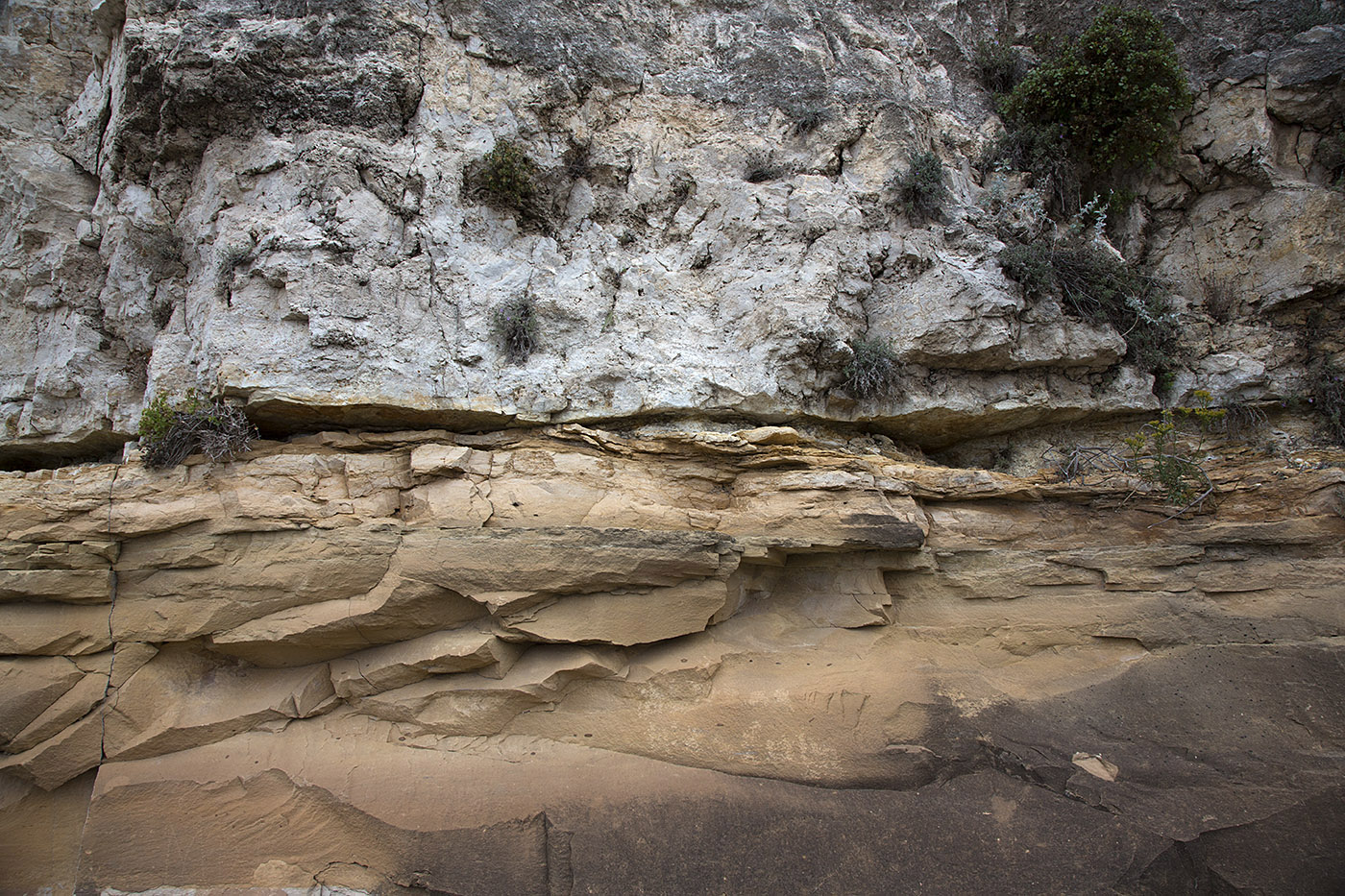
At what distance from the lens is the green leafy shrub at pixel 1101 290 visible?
6.42 m

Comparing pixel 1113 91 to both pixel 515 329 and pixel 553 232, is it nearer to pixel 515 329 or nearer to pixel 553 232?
pixel 553 232

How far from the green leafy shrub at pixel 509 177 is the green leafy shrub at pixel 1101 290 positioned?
483 cm

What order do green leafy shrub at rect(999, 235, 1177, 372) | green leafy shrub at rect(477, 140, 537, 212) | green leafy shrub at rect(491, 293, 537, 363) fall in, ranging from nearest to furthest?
green leafy shrub at rect(491, 293, 537, 363) < green leafy shrub at rect(477, 140, 537, 212) < green leafy shrub at rect(999, 235, 1177, 372)

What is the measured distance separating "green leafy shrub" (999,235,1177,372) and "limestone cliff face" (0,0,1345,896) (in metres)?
0.32

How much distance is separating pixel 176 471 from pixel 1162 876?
23.3ft

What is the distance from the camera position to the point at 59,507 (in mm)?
4492

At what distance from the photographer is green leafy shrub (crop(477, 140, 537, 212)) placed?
232 inches

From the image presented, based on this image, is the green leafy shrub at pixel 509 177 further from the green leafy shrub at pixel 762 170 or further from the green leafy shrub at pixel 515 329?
the green leafy shrub at pixel 762 170

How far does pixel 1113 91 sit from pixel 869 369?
480 centimetres

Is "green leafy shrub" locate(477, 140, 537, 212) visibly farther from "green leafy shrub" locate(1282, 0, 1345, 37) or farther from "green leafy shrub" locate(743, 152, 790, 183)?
"green leafy shrub" locate(1282, 0, 1345, 37)

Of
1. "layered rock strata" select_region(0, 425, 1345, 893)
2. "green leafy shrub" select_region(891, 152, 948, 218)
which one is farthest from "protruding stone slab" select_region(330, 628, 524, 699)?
"green leafy shrub" select_region(891, 152, 948, 218)

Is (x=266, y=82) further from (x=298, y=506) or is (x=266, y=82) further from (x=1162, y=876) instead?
(x=1162, y=876)

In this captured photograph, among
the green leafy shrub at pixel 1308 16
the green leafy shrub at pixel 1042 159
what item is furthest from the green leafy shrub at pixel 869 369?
the green leafy shrub at pixel 1308 16

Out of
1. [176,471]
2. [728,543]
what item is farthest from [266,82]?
[728,543]
